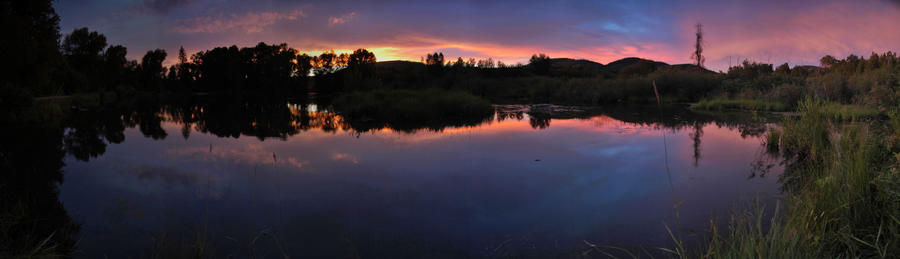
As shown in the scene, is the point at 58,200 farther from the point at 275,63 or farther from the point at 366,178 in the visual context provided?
the point at 275,63

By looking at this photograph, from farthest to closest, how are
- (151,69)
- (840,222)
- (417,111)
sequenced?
(151,69)
(417,111)
(840,222)

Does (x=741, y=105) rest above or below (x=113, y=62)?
below

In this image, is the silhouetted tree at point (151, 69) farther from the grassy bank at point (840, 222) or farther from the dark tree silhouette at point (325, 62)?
the grassy bank at point (840, 222)

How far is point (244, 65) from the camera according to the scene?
5697cm

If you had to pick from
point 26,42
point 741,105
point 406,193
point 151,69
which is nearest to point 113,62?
point 151,69

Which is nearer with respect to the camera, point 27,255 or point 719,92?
point 27,255

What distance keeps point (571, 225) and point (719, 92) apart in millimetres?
20412

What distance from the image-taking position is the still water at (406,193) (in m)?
3.66

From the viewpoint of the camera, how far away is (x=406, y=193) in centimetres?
522

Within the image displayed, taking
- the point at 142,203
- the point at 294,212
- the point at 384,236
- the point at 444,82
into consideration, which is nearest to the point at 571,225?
the point at 384,236

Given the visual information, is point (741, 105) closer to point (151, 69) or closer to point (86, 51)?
point (86, 51)

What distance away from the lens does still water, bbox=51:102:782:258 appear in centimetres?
366

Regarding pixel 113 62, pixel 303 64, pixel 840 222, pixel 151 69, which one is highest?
pixel 303 64

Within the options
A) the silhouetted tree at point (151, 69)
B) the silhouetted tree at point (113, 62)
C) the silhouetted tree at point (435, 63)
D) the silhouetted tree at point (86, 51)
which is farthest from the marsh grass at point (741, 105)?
the silhouetted tree at point (151, 69)
